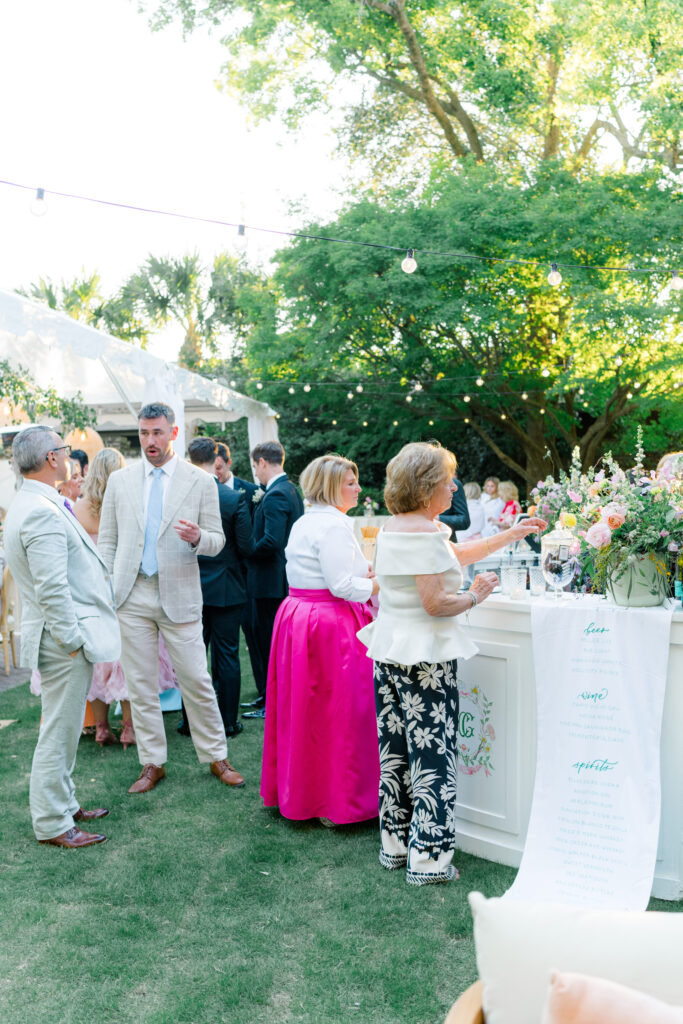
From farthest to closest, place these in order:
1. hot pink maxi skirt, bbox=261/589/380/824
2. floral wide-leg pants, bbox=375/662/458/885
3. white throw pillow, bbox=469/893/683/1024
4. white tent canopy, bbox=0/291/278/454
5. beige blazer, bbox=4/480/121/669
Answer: white tent canopy, bbox=0/291/278/454 → hot pink maxi skirt, bbox=261/589/380/824 → beige blazer, bbox=4/480/121/669 → floral wide-leg pants, bbox=375/662/458/885 → white throw pillow, bbox=469/893/683/1024

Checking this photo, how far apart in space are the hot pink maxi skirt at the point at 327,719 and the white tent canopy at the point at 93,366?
424 cm

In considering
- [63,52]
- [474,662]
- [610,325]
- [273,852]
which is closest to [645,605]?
[474,662]

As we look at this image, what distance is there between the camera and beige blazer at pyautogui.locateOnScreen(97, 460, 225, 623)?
4.24 metres

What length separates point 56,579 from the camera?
11.4ft

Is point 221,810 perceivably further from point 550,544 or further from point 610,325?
point 610,325

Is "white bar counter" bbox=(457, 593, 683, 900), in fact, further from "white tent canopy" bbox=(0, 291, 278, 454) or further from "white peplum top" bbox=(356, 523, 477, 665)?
"white tent canopy" bbox=(0, 291, 278, 454)

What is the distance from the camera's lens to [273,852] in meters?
3.59

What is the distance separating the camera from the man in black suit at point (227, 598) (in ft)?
17.1

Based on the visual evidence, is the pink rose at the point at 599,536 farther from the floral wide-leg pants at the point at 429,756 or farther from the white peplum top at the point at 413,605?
the floral wide-leg pants at the point at 429,756

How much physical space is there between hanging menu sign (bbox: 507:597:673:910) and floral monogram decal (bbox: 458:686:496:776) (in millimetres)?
303

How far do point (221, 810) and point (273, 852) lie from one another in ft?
1.88

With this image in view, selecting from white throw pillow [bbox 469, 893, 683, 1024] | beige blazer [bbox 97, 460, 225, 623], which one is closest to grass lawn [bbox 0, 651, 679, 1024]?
beige blazer [bbox 97, 460, 225, 623]

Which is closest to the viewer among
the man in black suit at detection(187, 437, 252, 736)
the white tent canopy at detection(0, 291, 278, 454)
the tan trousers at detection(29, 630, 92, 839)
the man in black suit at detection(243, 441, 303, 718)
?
the tan trousers at detection(29, 630, 92, 839)

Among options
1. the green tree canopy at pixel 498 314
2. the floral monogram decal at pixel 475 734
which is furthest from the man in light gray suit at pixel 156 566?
the green tree canopy at pixel 498 314
